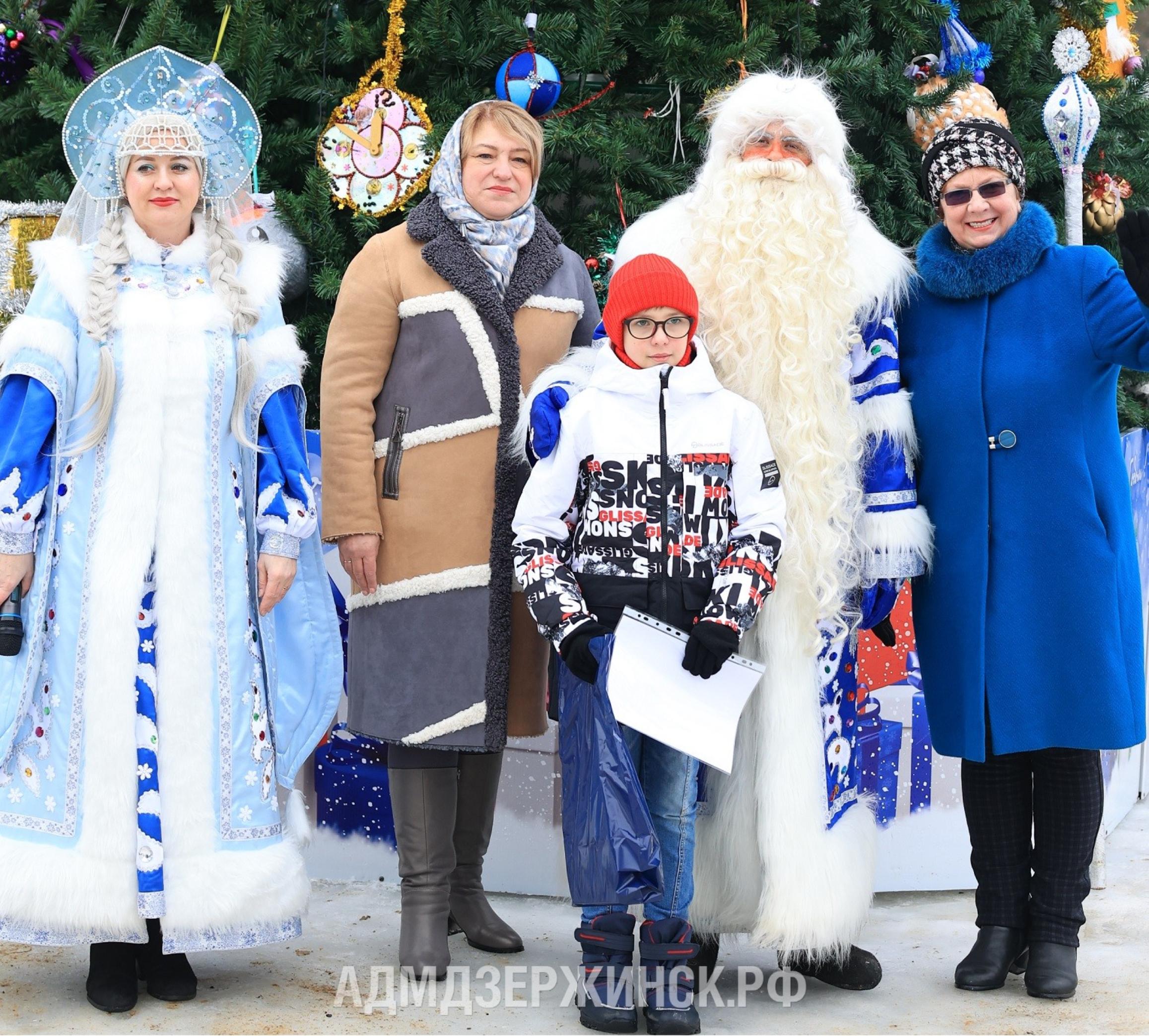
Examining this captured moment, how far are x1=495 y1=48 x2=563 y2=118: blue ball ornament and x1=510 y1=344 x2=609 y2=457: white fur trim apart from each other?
35.8 inches

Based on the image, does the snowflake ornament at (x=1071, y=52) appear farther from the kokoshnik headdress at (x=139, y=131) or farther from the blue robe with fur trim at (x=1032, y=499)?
the kokoshnik headdress at (x=139, y=131)

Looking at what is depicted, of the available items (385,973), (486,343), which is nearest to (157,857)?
(385,973)

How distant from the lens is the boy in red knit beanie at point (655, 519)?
3176mm

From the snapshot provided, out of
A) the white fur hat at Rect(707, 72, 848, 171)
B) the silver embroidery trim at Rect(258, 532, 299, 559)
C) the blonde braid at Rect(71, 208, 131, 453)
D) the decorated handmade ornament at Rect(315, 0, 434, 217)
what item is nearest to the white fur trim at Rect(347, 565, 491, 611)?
the silver embroidery trim at Rect(258, 532, 299, 559)

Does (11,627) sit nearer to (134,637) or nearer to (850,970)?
(134,637)

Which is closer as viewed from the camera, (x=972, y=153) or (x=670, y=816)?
(x=670, y=816)

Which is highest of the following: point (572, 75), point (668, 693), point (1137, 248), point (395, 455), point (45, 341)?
point (572, 75)

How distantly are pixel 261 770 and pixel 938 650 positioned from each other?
1.71 meters

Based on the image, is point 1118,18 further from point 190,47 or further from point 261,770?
point 261,770

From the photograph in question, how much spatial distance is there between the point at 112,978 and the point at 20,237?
2.32m

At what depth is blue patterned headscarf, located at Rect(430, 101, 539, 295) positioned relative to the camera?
→ 11.9 feet

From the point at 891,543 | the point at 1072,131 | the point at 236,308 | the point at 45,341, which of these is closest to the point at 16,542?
the point at 45,341

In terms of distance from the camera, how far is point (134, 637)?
10.7ft

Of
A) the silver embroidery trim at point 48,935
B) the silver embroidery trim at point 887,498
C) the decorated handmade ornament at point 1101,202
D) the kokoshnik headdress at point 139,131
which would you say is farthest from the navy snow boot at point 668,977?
the decorated handmade ornament at point 1101,202
